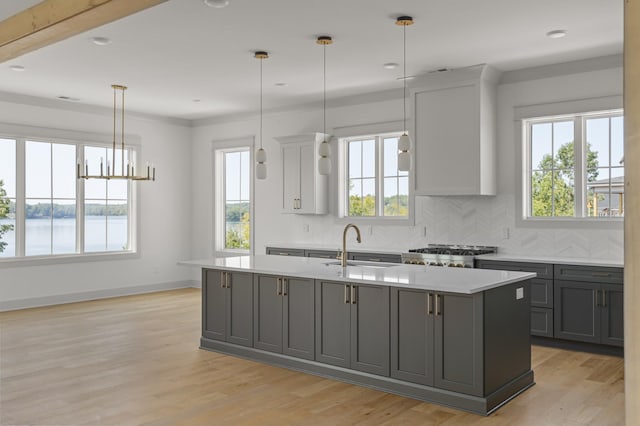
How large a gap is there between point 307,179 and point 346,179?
55cm

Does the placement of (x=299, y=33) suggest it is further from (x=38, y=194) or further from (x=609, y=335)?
(x=38, y=194)

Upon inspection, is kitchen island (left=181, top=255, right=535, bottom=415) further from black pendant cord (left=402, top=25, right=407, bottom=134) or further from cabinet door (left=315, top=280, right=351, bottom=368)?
black pendant cord (left=402, top=25, right=407, bottom=134)

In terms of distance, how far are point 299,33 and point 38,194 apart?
15.9 feet

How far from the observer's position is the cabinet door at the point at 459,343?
3.71 m

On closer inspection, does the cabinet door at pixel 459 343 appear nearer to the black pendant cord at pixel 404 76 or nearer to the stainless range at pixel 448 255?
the stainless range at pixel 448 255

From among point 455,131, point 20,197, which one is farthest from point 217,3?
point 20,197

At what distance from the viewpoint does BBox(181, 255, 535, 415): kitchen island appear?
3.77 metres

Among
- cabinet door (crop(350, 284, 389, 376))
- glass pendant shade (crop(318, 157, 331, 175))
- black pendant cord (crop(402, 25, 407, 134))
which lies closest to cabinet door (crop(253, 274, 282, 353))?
cabinet door (crop(350, 284, 389, 376))

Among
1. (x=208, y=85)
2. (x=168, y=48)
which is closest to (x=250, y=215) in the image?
(x=208, y=85)

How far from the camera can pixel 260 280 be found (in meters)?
4.95

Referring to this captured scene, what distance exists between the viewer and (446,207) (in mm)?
6832

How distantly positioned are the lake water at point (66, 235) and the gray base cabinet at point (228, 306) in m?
3.67

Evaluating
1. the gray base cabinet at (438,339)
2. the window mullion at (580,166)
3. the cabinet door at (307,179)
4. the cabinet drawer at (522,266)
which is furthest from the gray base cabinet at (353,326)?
the cabinet door at (307,179)

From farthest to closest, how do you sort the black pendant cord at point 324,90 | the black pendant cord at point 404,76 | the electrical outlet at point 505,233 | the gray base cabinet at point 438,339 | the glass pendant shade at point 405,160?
the electrical outlet at point 505,233 < the black pendant cord at point 324,90 < the black pendant cord at point 404,76 < the glass pendant shade at point 405,160 < the gray base cabinet at point 438,339
